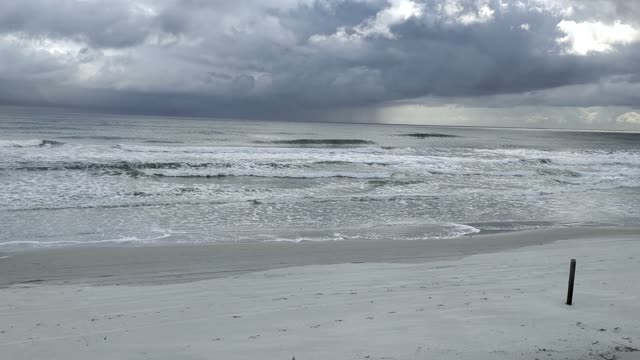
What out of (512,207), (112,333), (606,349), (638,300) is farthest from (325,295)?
(512,207)

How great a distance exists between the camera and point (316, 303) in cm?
611

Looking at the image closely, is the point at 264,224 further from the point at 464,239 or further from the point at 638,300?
the point at 638,300

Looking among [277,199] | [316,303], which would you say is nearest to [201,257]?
[316,303]

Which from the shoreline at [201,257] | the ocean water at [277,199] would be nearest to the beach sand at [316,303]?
the shoreline at [201,257]

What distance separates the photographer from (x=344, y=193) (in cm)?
1845

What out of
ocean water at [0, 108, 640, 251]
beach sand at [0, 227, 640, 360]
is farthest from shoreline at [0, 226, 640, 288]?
ocean water at [0, 108, 640, 251]

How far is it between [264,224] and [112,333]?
7.64m

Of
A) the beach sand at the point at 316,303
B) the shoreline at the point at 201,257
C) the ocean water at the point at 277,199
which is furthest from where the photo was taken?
the ocean water at the point at 277,199

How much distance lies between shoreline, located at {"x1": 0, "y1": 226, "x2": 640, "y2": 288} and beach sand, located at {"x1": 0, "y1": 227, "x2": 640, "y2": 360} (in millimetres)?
42

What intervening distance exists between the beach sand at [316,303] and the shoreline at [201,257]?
4 cm

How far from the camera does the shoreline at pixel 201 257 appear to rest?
26.1ft

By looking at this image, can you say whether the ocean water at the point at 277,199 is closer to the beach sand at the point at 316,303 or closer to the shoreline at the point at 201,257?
the shoreline at the point at 201,257

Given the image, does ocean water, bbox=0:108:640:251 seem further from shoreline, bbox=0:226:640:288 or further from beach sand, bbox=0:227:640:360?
beach sand, bbox=0:227:640:360

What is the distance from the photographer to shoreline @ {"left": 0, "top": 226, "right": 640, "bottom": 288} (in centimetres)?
797
